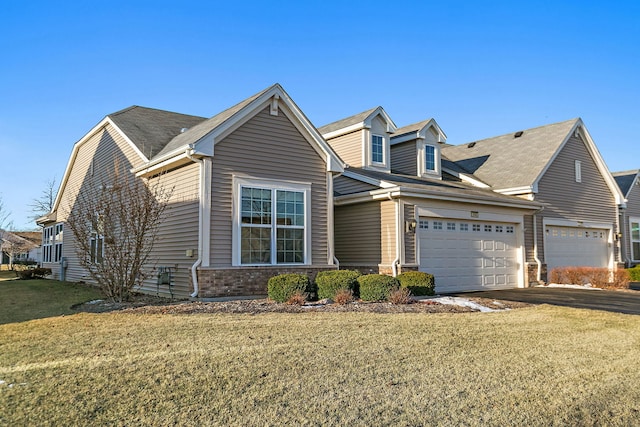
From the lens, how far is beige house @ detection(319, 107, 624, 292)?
15.2 meters

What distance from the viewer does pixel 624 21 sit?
14.5 m

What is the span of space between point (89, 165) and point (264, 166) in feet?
34.4

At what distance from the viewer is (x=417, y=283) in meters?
12.8

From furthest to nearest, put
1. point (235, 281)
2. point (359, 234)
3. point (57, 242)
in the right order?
point (57, 242), point (359, 234), point (235, 281)

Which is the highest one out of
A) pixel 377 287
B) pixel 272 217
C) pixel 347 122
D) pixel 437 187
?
pixel 347 122

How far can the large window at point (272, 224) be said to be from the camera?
12461 mm

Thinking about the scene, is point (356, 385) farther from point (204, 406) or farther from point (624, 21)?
point (624, 21)

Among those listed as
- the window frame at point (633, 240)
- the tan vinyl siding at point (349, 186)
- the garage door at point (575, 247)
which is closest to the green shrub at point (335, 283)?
the tan vinyl siding at point (349, 186)

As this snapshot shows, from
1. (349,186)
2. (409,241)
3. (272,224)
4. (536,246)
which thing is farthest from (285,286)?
(536,246)

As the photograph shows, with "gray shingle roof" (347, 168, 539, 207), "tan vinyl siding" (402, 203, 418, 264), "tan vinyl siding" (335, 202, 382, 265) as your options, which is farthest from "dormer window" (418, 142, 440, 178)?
"tan vinyl siding" (402, 203, 418, 264)

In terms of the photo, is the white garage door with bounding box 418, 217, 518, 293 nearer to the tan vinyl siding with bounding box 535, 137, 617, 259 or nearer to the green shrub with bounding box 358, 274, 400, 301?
the tan vinyl siding with bounding box 535, 137, 617, 259

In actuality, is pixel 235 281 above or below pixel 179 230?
Result: below

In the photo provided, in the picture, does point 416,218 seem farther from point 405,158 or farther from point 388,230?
point 405,158

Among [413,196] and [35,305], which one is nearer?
[35,305]
